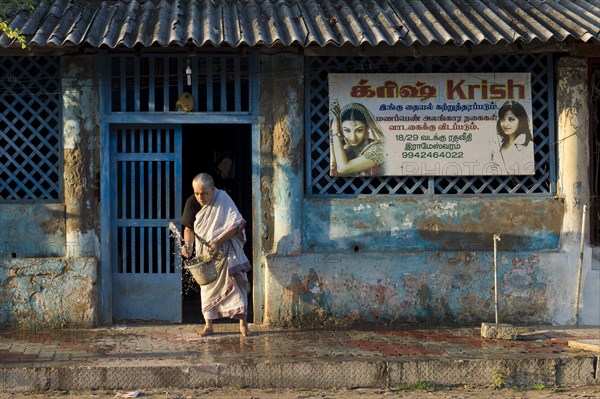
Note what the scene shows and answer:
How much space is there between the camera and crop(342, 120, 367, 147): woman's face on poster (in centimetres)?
984

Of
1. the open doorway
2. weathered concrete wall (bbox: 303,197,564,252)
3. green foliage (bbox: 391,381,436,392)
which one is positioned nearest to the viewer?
green foliage (bbox: 391,381,436,392)

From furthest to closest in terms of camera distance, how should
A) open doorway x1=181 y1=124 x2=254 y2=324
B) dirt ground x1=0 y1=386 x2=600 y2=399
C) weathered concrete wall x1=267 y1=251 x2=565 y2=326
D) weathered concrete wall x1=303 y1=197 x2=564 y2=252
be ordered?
open doorway x1=181 y1=124 x2=254 y2=324 < weathered concrete wall x1=303 y1=197 x2=564 y2=252 < weathered concrete wall x1=267 y1=251 x2=565 y2=326 < dirt ground x1=0 y1=386 x2=600 y2=399

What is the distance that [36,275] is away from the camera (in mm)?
9508

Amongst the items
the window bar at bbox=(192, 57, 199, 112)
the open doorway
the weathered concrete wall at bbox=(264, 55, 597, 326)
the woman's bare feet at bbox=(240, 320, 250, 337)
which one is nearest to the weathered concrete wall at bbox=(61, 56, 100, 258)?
the window bar at bbox=(192, 57, 199, 112)

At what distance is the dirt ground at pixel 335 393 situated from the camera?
25.0 ft

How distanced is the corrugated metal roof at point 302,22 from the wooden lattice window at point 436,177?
496 mm

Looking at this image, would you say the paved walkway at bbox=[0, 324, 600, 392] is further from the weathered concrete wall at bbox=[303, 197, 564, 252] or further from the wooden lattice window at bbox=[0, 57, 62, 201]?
the wooden lattice window at bbox=[0, 57, 62, 201]

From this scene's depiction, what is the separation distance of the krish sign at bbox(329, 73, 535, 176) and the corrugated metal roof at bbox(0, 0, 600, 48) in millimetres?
646

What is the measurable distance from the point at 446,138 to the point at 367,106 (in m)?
0.91

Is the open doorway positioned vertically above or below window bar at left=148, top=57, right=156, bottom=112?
below

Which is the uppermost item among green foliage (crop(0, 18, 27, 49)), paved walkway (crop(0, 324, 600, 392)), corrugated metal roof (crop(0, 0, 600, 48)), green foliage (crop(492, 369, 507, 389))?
corrugated metal roof (crop(0, 0, 600, 48))

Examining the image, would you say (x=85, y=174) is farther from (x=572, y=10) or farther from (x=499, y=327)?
(x=572, y=10)

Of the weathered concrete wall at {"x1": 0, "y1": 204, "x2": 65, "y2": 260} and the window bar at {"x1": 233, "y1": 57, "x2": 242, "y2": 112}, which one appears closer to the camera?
the weathered concrete wall at {"x1": 0, "y1": 204, "x2": 65, "y2": 260}

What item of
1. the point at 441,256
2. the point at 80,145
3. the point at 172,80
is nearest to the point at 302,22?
the point at 172,80
